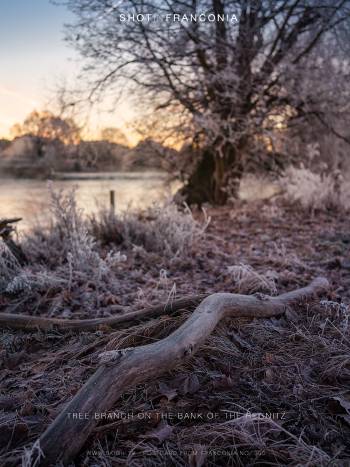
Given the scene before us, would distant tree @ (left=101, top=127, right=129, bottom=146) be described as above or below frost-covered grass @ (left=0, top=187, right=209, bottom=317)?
above

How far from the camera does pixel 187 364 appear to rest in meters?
2.38

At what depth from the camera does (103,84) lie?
899 cm

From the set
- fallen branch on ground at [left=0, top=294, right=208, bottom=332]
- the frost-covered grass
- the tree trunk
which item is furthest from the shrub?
the tree trunk

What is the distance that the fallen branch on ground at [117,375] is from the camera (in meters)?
1.75

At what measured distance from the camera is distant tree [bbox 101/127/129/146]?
32.6 ft

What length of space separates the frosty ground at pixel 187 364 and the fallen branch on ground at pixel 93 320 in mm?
67

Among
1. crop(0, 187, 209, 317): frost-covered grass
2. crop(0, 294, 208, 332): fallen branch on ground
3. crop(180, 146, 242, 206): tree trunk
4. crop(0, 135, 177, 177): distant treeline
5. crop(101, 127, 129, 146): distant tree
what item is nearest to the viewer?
crop(0, 294, 208, 332): fallen branch on ground

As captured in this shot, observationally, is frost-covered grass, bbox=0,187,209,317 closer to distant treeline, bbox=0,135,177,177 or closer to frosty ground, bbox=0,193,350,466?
frosty ground, bbox=0,193,350,466

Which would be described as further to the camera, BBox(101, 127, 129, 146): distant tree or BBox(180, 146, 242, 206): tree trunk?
BBox(180, 146, 242, 206): tree trunk

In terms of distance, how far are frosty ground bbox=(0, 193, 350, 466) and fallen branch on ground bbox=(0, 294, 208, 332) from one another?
0.07m

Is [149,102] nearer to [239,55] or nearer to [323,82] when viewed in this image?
[239,55]

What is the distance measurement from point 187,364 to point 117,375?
52 cm

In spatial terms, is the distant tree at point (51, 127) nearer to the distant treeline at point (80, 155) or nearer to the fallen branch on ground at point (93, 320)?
the distant treeline at point (80, 155)

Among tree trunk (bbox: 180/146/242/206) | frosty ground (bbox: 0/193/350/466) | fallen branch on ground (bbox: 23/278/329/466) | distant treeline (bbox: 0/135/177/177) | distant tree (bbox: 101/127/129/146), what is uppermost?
distant tree (bbox: 101/127/129/146)
